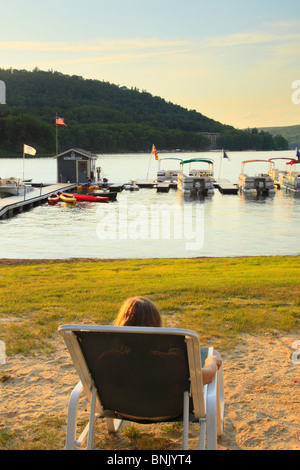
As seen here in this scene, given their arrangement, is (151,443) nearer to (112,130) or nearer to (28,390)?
(28,390)

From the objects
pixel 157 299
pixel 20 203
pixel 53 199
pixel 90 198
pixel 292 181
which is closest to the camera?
pixel 157 299

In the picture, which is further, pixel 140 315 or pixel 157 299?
pixel 157 299

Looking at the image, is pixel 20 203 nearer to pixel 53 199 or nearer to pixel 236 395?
pixel 53 199

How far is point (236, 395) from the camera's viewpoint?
445cm

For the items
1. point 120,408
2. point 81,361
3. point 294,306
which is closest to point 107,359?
point 81,361

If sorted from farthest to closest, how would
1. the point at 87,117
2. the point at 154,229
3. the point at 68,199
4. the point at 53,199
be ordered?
the point at 87,117 → the point at 53,199 → the point at 68,199 → the point at 154,229

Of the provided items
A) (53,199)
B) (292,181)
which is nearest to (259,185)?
(292,181)

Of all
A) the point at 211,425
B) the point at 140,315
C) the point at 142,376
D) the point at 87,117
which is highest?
the point at 87,117

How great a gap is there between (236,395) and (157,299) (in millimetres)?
3438

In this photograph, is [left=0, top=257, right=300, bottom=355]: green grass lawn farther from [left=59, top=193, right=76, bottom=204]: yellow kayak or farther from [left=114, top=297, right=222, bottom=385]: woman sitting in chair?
[left=59, top=193, right=76, bottom=204]: yellow kayak

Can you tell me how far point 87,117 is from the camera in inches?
6029

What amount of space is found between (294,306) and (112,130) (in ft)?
514

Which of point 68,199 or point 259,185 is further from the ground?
point 259,185

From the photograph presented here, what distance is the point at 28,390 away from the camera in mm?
4586
